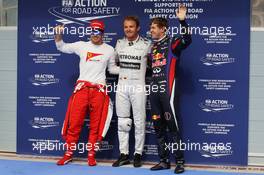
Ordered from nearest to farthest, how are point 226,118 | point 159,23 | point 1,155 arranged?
1. point 159,23
2. point 226,118
3. point 1,155

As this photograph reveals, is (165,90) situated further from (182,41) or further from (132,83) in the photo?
(182,41)

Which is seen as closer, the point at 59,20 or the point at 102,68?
the point at 102,68

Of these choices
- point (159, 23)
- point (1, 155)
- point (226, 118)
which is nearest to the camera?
point (159, 23)

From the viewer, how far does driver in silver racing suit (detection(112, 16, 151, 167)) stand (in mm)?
4652

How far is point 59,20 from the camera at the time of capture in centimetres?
507

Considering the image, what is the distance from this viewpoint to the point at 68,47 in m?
4.82

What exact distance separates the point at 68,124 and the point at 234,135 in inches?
67.4

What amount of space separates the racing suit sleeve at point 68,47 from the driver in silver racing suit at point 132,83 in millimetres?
419

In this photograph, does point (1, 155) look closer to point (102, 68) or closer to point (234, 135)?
point (102, 68)

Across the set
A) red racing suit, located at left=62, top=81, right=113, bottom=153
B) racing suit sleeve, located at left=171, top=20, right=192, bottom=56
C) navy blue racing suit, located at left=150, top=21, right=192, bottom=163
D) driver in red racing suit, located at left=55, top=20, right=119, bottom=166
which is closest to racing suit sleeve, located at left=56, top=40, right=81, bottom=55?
driver in red racing suit, located at left=55, top=20, right=119, bottom=166

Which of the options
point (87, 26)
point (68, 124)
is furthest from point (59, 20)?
point (68, 124)

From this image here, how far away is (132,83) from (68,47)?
2.53 feet

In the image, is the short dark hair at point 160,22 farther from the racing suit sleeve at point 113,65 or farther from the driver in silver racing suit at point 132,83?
the racing suit sleeve at point 113,65

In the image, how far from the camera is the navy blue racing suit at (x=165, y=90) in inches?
178
